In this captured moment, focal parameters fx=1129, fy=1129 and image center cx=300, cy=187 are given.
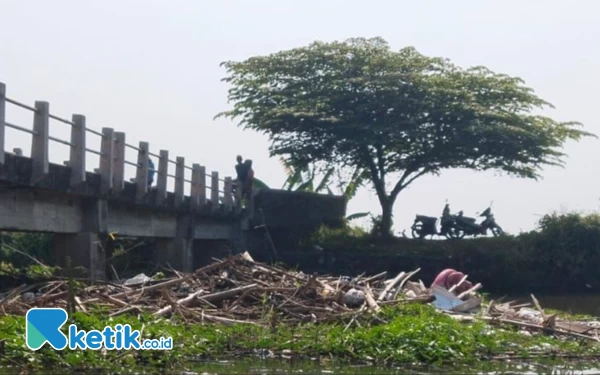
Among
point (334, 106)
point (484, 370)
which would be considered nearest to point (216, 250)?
point (334, 106)

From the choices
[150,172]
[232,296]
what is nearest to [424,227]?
[150,172]

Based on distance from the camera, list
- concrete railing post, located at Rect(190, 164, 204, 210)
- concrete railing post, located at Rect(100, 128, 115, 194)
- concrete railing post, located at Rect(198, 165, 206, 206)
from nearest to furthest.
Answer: concrete railing post, located at Rect(100, 128, 115, 194), concrete railing post, located at Rect(190, 164, 204, 210), concrete railing post, located at Rect(198, 165, 206, 206)

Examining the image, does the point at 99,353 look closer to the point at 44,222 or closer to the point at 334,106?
the point at 44,222

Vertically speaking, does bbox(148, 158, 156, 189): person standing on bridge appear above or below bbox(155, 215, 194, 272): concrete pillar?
above

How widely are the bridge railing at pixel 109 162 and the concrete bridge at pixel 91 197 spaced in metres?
0.01

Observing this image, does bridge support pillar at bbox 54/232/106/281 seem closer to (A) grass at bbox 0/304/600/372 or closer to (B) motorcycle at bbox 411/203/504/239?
(A) grass at bbox 0/304/600/372

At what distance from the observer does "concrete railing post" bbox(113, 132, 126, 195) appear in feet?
67.2

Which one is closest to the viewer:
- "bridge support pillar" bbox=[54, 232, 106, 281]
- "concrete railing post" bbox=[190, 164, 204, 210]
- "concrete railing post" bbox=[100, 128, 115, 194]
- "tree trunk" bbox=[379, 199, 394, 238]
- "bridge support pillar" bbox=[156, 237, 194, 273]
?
"bridge support pillar" bbox=[54, 232, 106, 281]

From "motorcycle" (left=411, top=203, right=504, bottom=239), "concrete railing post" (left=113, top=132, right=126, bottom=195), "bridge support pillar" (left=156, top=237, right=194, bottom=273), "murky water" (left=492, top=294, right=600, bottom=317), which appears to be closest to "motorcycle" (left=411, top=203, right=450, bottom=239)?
"motorcycle" (left=411, top=203, right=504, bottom=239)

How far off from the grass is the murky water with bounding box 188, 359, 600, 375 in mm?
245

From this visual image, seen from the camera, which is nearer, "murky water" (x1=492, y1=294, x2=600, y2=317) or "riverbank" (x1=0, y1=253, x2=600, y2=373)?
"riverbank" (x1=0, y1=253, x2=600, y2=373)

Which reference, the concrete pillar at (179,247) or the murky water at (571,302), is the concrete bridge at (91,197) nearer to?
the concrete pillar at (179,247)

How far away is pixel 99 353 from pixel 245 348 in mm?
1756

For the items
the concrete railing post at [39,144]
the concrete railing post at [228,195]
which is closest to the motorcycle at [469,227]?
the concrete railing post at [228,195]
